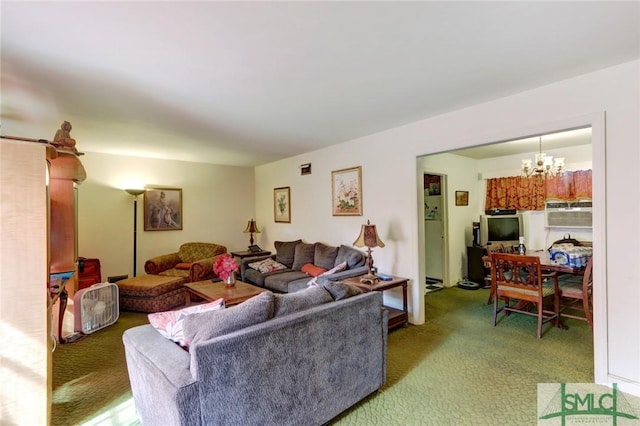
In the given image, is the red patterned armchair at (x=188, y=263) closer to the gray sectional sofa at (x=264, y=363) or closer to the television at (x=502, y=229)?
the gray sectional sofa at (x=264, y=363)

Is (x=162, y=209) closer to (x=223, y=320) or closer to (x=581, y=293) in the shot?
(x=223, y=320)

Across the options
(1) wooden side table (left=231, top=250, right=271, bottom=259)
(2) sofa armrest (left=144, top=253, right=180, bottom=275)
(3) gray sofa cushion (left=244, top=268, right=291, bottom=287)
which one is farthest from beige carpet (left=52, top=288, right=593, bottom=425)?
(1) wooden side table (left=231, top=250, right=271, bottom=259)

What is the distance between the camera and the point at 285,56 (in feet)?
6.57

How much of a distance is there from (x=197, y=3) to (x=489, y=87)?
2.35m

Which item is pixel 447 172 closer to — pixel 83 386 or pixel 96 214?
pixel 83 386

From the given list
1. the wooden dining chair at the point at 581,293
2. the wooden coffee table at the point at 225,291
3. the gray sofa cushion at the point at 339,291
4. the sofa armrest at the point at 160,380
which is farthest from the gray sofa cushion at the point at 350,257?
the sofa armrest at the point at 160,380

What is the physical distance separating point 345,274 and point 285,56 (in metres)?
2.49

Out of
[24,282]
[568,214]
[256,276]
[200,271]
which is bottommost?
[256,276]

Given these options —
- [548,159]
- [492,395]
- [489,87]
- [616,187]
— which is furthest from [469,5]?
[548,159]

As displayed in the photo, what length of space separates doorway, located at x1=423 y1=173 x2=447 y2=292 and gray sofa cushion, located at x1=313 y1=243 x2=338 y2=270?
1.96m

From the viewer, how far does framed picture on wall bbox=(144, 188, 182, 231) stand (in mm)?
5250

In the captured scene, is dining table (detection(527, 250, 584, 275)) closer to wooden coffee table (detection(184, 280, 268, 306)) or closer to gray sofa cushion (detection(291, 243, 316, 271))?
gray sofa cushion (detection(291, 243, 316, 271))

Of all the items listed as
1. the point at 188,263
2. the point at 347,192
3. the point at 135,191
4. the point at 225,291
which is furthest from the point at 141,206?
the point at 347,192

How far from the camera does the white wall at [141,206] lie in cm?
473
